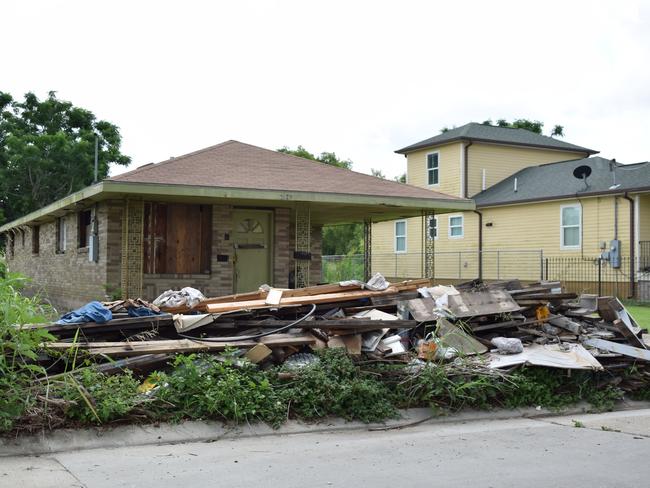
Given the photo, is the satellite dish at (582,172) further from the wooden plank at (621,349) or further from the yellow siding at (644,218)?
the wooden plank at (621,349)

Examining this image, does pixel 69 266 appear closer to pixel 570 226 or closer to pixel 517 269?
pixel 517 269

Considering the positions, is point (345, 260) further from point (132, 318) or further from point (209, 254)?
point (132, 318)

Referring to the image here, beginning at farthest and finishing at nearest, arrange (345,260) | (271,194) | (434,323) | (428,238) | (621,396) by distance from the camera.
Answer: (345,260)
(428,238)
(271,194)
(434,323)
(621,396)

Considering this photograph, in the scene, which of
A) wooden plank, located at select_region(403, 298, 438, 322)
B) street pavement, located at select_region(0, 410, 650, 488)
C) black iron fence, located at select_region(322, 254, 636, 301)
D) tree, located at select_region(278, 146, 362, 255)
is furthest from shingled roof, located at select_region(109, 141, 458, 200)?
tree, located at select_region(278, 146, 362, 255)

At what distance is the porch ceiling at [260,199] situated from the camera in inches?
570

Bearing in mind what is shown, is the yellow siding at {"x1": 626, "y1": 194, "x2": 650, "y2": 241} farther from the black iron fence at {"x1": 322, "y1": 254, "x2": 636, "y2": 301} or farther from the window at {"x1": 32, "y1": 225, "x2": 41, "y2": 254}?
the window at {"x1": 32, "y1": 225, "x2": 41, "y2": 254}

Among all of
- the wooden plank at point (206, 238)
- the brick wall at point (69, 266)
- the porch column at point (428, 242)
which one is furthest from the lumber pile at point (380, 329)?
the porch column at point (428, 242)

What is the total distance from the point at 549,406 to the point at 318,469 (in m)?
3.54

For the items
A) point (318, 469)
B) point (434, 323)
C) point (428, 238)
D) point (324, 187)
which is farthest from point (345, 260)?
point (318, 469)

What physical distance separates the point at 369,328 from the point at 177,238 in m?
8.65

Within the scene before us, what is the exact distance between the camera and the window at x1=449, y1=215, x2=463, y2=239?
33406 mm

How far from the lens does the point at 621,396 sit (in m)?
8.69

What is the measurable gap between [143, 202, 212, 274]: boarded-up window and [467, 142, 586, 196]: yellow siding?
19176 mm

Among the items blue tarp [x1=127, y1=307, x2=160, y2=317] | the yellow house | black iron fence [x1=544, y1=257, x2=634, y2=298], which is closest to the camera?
blue tarp [x1=127, y1=307, x2=160, y2=317]
